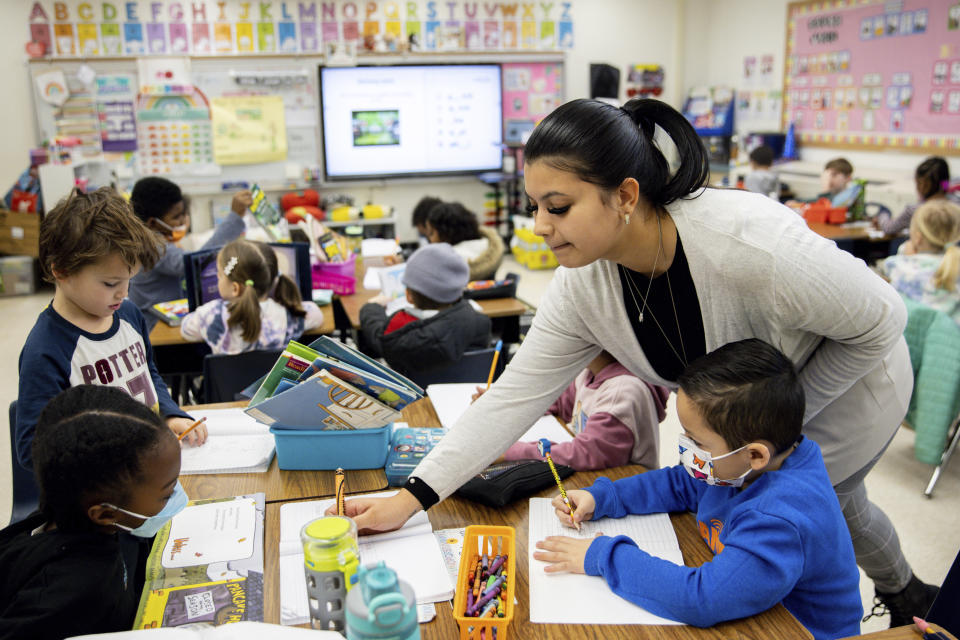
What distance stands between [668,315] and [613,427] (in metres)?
0.38

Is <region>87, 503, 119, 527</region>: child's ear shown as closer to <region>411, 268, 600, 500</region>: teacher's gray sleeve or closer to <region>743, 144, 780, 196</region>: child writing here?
<region>411, 268, 600, 500</region>: teacher's gray sleeve

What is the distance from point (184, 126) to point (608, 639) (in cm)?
637

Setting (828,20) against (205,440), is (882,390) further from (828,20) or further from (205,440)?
(828,20)

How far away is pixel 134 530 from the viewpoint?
112 centimetres

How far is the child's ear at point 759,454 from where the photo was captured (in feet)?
3.71

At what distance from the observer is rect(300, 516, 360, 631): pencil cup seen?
88 centimetres

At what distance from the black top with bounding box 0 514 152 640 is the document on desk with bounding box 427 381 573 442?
83 centimetres

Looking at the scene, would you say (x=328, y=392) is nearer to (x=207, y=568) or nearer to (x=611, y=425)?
(x=207, y=568)

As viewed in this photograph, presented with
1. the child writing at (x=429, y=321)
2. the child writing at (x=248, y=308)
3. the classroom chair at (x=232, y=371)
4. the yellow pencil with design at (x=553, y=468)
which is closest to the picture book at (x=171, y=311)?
the child writing at (x=248, y=308)

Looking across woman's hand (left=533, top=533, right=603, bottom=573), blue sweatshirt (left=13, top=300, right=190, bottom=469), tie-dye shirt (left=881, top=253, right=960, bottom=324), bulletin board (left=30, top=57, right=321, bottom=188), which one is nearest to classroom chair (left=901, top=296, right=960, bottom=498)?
tie-dye shirt (left=881, top=253, right=960, bottom=324)

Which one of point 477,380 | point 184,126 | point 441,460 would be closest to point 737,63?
point 184,126

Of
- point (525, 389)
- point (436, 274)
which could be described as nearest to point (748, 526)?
point (525, 389)

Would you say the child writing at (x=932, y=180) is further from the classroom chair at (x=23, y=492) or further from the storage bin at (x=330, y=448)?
the classroom chair at (x=23, y=492)

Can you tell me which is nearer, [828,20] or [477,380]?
[477,380]
